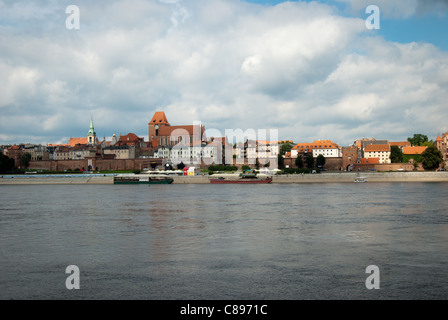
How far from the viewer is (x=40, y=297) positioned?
737cm

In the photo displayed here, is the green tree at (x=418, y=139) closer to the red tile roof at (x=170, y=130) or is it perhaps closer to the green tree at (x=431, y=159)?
the green tree at (x=431, y=159)

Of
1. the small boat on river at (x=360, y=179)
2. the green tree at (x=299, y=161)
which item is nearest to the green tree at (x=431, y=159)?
the small boat on river at (x=360, y=179)

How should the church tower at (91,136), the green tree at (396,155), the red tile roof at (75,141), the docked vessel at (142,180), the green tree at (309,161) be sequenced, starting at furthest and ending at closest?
the red tile roof at (75,141)
the church tower at (91,136)
the green tree at (396,155)
the green tree at (309,161)
the docked vessel at (142,180)

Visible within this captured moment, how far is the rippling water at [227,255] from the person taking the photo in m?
7.70

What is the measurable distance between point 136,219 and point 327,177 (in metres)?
41.2

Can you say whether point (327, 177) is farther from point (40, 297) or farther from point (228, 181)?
point (40, 297)

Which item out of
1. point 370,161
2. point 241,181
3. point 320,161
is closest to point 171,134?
point 320,161

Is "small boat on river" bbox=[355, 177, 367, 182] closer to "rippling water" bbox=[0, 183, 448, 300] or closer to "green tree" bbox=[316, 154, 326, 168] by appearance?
"green tree" bbox=[316, 154, 326, 168]

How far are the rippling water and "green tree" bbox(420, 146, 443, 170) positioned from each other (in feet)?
164

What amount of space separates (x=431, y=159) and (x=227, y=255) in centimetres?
6134

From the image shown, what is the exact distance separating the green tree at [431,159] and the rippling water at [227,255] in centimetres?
5000

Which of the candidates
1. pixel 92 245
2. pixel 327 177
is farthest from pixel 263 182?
pixel 92 245

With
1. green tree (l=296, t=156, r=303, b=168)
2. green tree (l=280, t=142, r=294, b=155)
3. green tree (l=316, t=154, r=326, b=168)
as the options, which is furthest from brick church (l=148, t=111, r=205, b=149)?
green tree (l=316, t=154, r=326, b=168)

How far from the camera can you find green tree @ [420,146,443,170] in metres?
64.4
